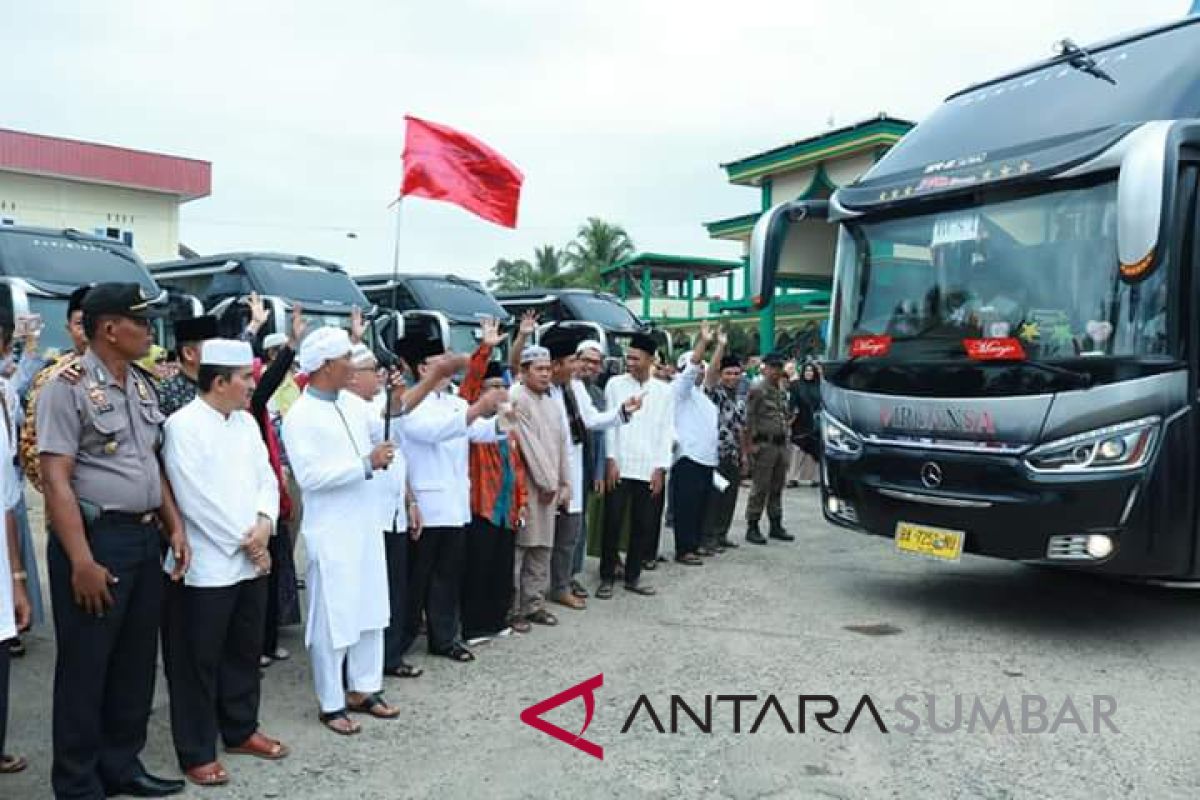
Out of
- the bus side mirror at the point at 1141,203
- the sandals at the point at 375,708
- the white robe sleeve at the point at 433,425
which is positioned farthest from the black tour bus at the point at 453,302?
the bus side mirror at the point at 1141,203

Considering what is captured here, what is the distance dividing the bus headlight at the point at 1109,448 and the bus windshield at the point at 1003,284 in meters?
0.40

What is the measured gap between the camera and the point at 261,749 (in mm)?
4098

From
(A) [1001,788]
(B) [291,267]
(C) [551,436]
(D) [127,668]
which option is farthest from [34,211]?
(A) [1001,788]

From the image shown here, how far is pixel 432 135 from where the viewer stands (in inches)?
208

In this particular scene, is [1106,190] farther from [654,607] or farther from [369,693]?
[369,693]

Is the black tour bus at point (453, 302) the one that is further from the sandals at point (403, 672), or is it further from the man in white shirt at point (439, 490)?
the sandals at point (403, 672)

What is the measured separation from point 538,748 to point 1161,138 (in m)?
4.35

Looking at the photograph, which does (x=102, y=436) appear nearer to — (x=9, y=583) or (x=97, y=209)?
(x=9, y=583)

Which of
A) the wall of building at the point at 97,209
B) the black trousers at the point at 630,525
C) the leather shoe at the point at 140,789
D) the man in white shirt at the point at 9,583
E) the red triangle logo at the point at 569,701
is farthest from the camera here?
the wall of building at the point at 97,209

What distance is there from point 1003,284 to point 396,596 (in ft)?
12.7

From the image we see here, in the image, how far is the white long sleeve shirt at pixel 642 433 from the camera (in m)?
→ 7.20

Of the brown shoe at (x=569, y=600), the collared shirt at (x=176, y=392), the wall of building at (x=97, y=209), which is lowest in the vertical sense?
the brown shoe at (x=569, y=600)

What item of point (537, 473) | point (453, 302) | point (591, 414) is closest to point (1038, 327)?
point (591, 414)

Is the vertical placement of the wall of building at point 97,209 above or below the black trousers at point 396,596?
above
